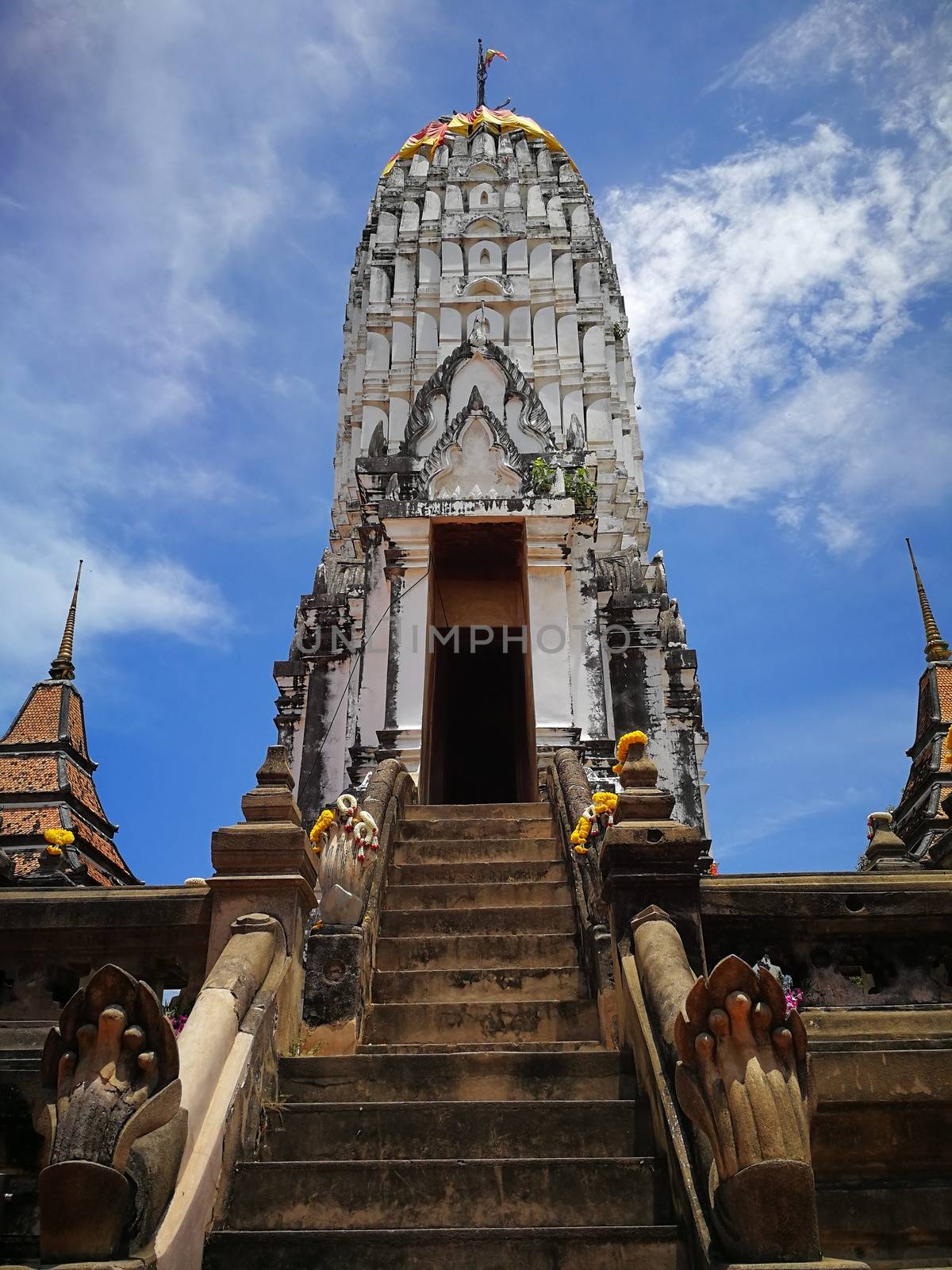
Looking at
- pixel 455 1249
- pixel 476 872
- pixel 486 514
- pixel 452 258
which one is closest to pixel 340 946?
pixel 455 1249

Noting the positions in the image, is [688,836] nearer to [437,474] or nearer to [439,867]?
[439,867]

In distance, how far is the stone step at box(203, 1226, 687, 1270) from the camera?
504cm

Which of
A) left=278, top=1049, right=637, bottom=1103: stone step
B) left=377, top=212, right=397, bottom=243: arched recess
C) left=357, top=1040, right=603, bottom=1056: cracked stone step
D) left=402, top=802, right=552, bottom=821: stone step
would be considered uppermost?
left=377, top=212, right=397, bottom=243: arched recess

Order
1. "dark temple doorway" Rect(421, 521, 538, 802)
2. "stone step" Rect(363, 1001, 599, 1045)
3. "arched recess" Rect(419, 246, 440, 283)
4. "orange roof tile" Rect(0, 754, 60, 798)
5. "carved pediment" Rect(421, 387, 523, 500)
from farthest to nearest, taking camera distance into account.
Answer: "arched recess" Rect(419, 246, 440, 283), "orange roof tile" Rect(0, 754, 60, 798), "carved pediment" Rect(421, 387, 523, 500), "dark temple doorway" Rect(421, 521, 538, 802), "stone step" Rect(363, 1001, 599, 1045)

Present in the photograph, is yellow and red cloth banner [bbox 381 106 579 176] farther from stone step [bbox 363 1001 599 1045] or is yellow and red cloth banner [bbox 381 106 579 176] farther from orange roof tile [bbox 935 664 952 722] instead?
stone step [bbox 363 1001 599 1045]

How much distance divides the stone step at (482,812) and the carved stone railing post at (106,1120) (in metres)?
7.08

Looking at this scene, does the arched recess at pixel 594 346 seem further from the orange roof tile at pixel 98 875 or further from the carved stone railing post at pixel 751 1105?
the carved stone railing post at pixel 751 1105

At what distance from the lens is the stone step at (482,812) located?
1176 cm

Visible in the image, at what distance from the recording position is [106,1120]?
438cm

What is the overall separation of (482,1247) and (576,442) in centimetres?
1523

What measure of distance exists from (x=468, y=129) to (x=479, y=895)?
901 inches

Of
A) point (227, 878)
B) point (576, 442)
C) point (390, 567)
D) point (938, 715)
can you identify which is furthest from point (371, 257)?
point (227, 878)

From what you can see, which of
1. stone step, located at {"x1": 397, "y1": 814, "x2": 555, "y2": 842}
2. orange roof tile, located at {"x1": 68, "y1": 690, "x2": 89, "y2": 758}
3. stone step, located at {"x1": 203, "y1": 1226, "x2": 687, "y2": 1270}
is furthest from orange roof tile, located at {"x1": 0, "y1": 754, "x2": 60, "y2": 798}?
stone step, located at {"x1": 203, "y1": 1226, "x2": 687, "y2": 1270}

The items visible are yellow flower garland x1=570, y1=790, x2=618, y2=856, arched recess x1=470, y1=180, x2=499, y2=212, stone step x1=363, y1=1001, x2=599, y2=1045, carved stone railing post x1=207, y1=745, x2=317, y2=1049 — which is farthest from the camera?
arched recess x1=470, y1=180, x2=499, y2=212
